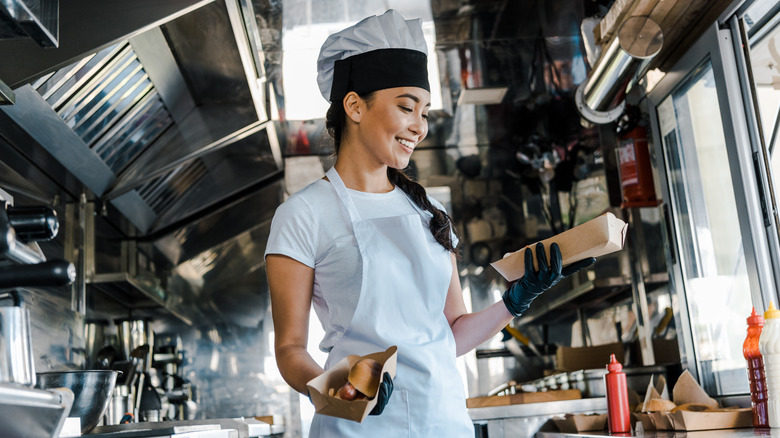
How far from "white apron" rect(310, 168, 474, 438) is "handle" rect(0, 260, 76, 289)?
1.66ft

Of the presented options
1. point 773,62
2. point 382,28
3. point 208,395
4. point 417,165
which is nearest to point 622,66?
point 773,62

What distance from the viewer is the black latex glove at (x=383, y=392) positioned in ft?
3.45

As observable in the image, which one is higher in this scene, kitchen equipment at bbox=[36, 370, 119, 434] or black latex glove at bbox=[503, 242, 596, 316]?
black latex glove at bbox=[503, 242, 596, 316]

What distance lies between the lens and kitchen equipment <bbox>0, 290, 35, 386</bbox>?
1.00 metres

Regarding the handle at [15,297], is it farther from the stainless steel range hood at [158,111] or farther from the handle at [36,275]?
the stainless steel range hood at [158,111]

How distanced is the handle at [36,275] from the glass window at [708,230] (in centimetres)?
213

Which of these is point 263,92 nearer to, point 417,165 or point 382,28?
point 417,165

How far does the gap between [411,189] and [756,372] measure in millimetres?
1150

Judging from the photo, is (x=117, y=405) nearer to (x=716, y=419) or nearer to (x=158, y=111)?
(x=158, y=111)

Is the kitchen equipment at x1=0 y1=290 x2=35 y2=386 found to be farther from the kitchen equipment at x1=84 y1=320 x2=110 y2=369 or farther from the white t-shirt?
the kitchen equipment at x1=84 y1=320 x2=110 y2=369

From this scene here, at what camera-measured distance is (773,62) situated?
2.43 m

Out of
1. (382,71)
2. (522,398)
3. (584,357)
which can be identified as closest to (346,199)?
(382,71)

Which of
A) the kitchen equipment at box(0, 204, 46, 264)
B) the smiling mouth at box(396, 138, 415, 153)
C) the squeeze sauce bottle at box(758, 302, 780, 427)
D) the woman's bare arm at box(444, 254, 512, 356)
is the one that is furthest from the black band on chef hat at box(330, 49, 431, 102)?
the squeeze sauce bottle at box(758, 302, 780, 427)

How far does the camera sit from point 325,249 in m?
1.34
